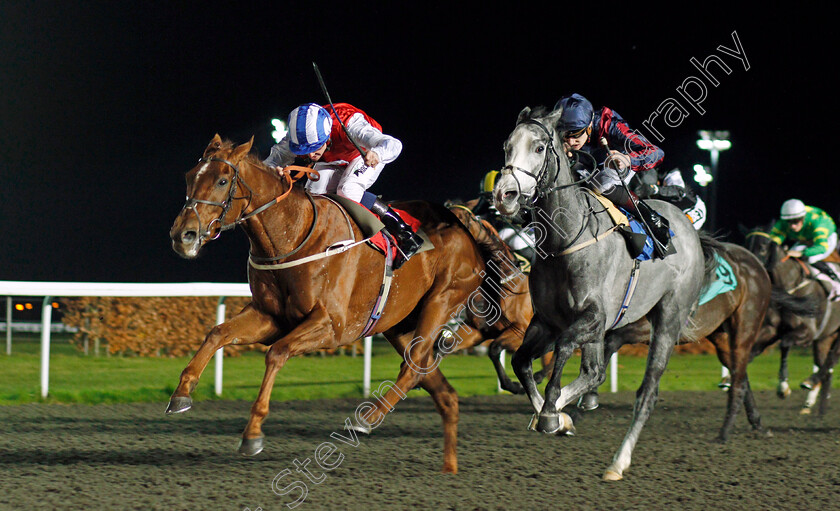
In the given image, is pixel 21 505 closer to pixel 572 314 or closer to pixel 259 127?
pixel 572 314

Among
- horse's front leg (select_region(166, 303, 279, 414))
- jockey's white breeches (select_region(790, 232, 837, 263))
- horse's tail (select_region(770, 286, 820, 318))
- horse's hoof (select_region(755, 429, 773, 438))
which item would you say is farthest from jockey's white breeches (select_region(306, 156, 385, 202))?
jockey's white breeches (select_region(790, 232, 837, 263))

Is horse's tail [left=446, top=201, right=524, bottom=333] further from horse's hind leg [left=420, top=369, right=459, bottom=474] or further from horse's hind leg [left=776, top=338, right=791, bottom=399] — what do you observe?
horse's hind leg [left=776, top=338, right=791, bottom=399]

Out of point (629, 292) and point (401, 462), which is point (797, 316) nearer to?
point (629, 292)

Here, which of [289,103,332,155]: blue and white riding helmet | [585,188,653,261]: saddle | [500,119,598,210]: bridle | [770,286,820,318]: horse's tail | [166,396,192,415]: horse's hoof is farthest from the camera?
[770,286,820,318]: horse's tail

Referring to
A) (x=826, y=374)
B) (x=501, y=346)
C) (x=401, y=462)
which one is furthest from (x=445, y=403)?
(x=826, y=374)

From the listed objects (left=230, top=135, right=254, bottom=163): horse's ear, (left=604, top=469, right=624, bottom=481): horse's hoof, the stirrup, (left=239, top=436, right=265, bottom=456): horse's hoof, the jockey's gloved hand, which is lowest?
(left=604, top=469, right=624, bottom=481): horse's hoof

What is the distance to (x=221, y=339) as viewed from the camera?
3582 millimetres

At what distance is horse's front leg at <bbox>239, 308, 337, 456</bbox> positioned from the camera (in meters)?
3.41

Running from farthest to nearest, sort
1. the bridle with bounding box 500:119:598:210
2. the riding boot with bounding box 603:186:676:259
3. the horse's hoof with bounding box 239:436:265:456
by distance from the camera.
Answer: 1. the riding boot with bounding box 603:186:676:259
2. the bridle with bounding box 500:119:598:210
3. the horse's hoof with bounding box 239:436:265:456

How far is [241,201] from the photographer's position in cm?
365

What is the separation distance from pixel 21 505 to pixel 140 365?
228 inches

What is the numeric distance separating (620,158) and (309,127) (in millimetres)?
1628

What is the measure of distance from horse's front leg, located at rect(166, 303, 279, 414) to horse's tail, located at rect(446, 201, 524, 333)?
161 cm

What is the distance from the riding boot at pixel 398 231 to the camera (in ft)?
14.1
